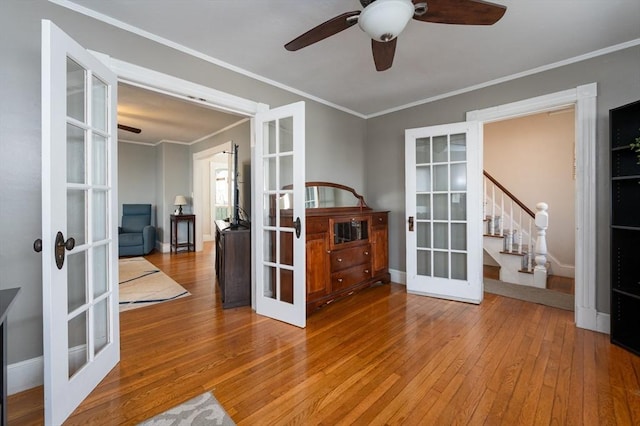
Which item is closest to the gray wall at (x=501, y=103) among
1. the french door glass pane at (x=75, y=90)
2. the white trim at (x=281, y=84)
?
the white trim at (x=281, y=84)

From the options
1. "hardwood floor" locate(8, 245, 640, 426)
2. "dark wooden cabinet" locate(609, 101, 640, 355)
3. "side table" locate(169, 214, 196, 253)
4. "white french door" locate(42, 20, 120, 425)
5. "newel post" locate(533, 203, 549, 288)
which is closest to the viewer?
"white french door" locate(42, 20, 120, 425)

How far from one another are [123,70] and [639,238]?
430 centimetres

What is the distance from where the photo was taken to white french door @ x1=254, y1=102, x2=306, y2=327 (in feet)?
8.26

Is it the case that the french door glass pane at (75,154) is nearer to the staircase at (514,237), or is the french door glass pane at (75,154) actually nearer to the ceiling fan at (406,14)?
the ceiling fan at (406,14)

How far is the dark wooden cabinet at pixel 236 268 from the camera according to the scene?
3.03m

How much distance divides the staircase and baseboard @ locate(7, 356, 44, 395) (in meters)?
4.82

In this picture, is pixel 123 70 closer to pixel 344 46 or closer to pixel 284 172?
pixel 284 172

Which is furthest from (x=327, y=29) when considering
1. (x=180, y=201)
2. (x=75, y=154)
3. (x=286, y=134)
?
(x=180, y=201)

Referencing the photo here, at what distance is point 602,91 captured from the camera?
2.46m

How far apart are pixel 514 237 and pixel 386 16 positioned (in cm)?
396

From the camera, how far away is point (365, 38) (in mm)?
2270

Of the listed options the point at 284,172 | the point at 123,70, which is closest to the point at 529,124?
the point at 284,172

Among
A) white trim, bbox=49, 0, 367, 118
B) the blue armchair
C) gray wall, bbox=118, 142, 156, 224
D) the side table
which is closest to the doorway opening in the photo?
white trim, bbox=49, 0, 367, 118

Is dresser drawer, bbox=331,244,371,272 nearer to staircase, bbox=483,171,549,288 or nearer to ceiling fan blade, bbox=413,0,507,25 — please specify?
staircase, bbox=483,171,549,288
